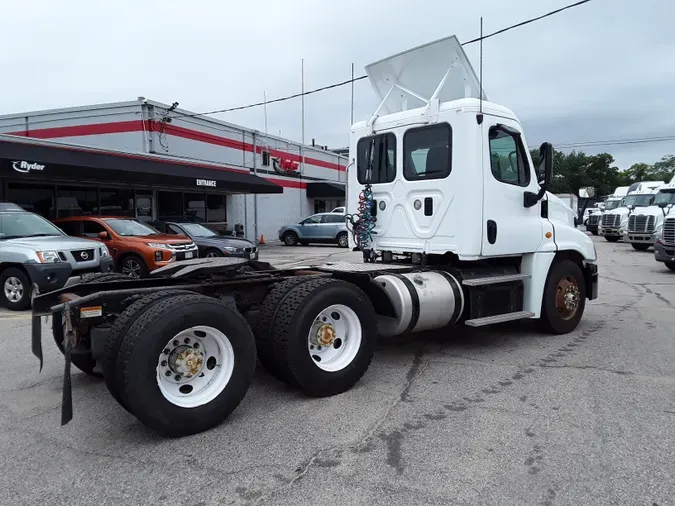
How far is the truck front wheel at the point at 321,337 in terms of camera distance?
4.32 m

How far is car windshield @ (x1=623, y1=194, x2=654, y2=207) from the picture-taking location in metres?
24.6

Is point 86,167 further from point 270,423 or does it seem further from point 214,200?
point 270,423

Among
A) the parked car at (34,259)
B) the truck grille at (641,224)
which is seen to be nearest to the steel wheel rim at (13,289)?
the parked car at (34,259)

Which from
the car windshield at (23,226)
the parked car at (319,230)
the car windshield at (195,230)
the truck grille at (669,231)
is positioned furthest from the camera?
the parked car at (319,230)

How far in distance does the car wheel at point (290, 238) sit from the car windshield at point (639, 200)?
16010 mm

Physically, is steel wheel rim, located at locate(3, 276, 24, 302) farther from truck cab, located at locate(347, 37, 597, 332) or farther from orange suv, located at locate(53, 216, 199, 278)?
truck cab, located at locate(347, 37, 597, 332)

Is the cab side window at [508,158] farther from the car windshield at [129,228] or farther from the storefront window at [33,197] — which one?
the storefront window at [33,197]

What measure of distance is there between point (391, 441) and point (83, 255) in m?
7.83

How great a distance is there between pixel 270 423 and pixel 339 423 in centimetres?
52

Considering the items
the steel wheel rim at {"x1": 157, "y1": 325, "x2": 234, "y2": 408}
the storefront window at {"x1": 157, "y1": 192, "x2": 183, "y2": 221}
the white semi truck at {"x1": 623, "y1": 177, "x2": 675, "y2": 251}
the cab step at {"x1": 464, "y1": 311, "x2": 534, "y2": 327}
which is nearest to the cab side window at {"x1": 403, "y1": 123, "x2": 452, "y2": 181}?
the cab step at {"x1": 464, "y1": 311, "x2": 534, "y2": 327}

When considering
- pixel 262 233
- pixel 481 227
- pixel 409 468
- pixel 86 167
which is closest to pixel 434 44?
pixel 481 227

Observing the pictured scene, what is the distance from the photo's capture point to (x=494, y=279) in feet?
19.6

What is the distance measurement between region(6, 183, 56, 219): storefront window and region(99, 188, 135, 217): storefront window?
1.92 m

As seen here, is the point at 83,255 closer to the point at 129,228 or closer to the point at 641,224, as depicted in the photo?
the point at 129,228
